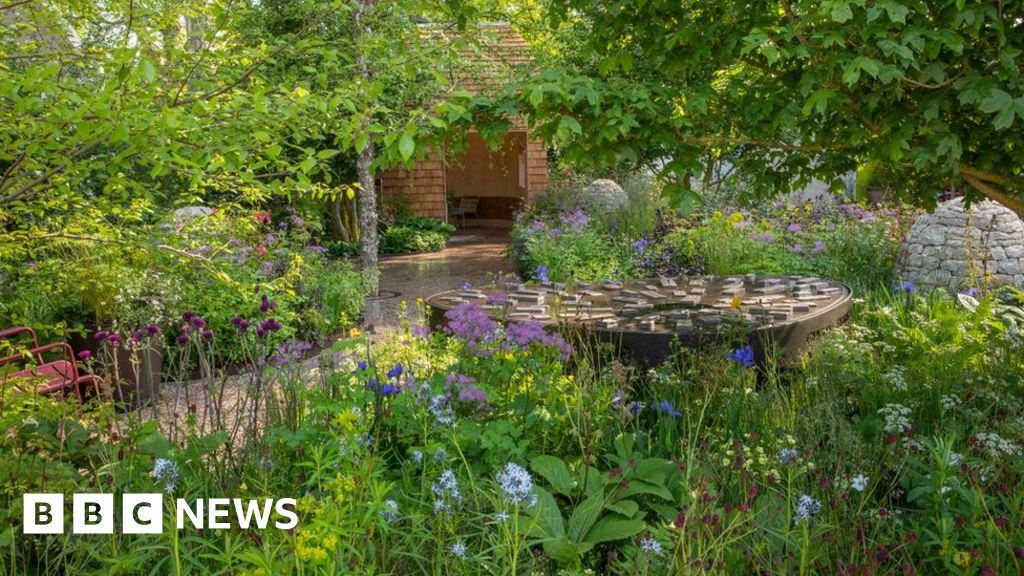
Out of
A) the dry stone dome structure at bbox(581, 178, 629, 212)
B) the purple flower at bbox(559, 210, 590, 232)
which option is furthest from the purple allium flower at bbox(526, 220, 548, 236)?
the dry stone dome structure at bbox(581, 178, 629, 212)

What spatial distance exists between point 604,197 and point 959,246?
282 inches

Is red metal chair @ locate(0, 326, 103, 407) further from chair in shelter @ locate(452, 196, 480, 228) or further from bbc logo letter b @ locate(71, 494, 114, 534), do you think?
chair in shelter @ locate(452, 196, 480, 228)

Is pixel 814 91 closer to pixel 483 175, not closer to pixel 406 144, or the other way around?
pixel 406 144

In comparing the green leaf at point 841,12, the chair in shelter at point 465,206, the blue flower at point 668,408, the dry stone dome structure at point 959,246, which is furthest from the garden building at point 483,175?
the green leaf at point 841,12

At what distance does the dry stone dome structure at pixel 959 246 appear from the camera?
8.55 metres

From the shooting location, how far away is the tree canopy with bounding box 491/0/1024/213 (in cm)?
335

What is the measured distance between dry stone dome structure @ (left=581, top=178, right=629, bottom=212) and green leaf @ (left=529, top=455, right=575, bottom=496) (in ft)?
38.1

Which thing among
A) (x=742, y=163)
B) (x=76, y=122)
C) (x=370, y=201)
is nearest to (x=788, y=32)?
(x=742, y=163)

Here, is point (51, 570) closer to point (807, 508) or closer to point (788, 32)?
point (807, 508)

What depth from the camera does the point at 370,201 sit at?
12406mm

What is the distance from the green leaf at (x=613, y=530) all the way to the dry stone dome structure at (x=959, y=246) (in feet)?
22.4

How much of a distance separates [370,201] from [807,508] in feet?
34.2

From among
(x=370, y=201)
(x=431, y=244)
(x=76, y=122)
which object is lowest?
(x=431, y=244)

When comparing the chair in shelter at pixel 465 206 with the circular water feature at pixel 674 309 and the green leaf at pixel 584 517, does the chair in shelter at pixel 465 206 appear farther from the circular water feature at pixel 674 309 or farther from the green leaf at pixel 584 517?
the green leaf at pixel 584 517
